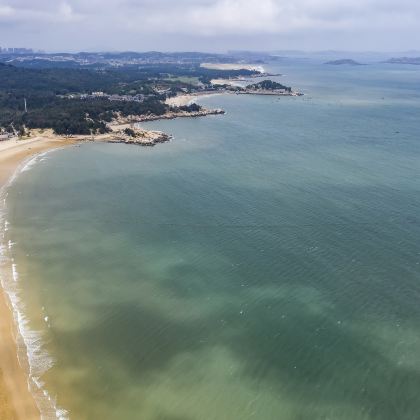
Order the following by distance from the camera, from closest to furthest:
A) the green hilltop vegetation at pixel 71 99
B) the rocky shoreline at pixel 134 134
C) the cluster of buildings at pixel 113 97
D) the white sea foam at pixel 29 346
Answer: the white sea foam at pixel 29 346 < the rocky shoreline at pixel 134 134 < the green hilltop vegetation at pixel 71 99 < the cluster of buildings at pixel 113 97

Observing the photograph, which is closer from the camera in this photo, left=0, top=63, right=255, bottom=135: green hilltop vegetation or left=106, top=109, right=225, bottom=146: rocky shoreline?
left=106, top=109, right=225, bottom=146: rocky shoreline

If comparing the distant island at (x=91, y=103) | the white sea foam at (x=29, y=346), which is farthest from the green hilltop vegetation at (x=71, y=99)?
the white sea foam at (x=29, y=346)

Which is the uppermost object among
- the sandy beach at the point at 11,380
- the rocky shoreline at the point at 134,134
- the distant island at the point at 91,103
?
the distant island at the point at 91,103

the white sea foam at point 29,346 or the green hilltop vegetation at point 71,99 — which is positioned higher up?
the green hilltop vegetation at point 71,99

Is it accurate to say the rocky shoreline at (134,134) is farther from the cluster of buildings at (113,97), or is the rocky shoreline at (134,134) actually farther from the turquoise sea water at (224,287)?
the cluster of buildings at (113,97)

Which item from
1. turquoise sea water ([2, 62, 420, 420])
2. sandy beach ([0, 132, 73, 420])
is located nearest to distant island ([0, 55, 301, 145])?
turquoise sea water ([2, 62, 420, 420])

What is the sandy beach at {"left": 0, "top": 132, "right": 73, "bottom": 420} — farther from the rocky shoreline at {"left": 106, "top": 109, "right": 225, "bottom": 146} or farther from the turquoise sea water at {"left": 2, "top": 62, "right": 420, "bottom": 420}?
the rocky shoreline at {"left": 106, "top": 109, "right": 225, "bottom": 146}

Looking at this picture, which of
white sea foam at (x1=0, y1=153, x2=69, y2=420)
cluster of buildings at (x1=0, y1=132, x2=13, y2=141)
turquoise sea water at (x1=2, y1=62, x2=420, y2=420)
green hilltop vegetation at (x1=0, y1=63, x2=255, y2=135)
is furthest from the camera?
green hilltop vegetation at (x1=0, y1=63, x2=255, y2=135)
